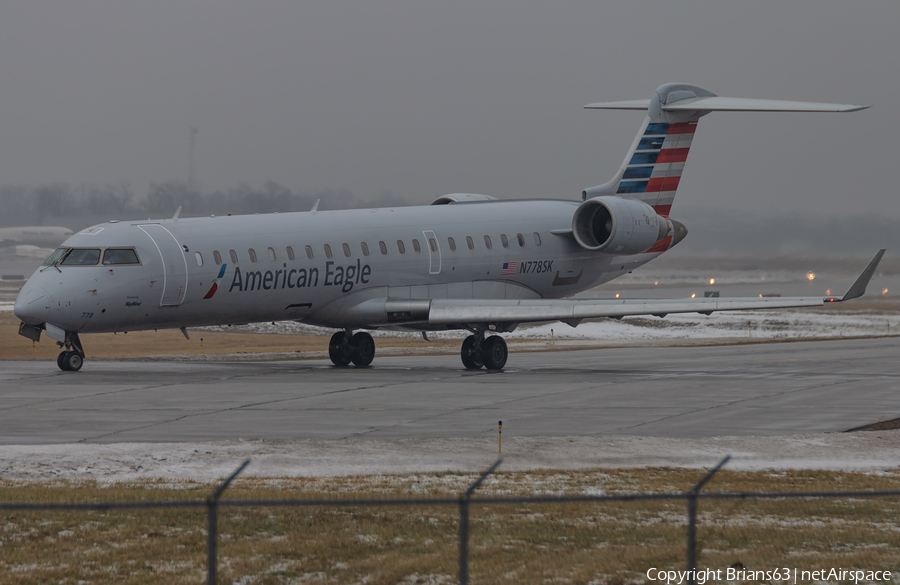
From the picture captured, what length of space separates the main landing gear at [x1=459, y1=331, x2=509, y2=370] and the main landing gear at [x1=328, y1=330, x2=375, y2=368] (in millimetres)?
3342

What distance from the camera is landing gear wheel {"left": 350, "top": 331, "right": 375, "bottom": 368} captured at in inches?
1273

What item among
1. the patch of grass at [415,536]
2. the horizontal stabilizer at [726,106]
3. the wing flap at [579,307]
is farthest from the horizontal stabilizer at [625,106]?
the patch of grass at [415,536]

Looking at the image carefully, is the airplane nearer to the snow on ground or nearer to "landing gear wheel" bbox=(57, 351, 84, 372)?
"landing gear wheel" bbox=(57, 351, 84, 372)

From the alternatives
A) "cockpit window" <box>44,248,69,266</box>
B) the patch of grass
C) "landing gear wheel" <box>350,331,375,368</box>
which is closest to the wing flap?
"landing gear wheel" <box>350,331,375,368</box>

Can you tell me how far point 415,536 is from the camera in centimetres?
1036

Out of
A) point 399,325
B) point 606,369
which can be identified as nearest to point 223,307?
point 399,325

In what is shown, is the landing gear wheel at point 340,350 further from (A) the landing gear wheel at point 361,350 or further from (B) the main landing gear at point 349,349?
(A) the landing gear wheel at point 361,350

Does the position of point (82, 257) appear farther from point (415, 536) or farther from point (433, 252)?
point (415, 536)

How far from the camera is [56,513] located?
11109 mm

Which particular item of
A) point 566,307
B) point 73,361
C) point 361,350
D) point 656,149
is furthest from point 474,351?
point 656,149

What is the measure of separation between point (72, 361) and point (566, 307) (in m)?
13.2

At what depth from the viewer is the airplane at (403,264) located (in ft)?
85.8

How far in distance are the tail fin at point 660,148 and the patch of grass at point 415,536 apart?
25.6 meters

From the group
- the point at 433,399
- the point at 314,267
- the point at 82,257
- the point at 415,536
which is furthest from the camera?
the point at 314,267
